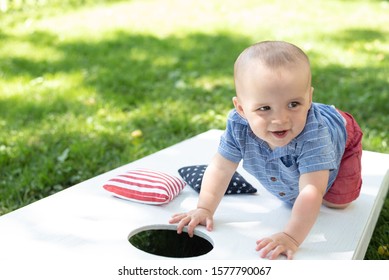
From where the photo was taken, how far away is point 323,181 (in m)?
→ 1.94

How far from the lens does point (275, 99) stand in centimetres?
180

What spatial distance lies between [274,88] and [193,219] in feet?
1.74

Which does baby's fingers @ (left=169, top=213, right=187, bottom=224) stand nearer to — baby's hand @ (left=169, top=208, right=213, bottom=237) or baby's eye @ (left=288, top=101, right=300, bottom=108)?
baby's hand @ (left=169, top=208, right=213, bottom=237)

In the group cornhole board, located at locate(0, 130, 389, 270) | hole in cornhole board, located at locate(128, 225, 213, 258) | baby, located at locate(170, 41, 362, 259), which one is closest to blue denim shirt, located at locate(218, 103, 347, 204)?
baby, located at locate(170, 41, 362, 259)

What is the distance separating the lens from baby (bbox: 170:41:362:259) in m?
1.81

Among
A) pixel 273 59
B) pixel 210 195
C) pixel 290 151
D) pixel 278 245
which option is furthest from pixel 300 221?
pixel 273 59

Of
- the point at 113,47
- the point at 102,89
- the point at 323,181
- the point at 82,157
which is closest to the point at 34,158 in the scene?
the point at 82,157

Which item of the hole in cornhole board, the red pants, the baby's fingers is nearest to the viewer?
the baby's fingers

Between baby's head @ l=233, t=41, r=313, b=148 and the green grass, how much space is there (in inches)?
30.3

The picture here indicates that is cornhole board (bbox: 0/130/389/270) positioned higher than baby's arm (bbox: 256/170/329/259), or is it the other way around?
baby's arm (bbox: 256/170/329/259)

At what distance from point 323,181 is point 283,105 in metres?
0.30

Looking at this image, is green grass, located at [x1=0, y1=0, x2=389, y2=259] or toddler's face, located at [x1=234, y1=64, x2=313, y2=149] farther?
green grass, located at [x1=0, y1=0, x2=389, y2=259]

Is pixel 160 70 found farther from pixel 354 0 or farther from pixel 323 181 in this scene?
pixel 354 0

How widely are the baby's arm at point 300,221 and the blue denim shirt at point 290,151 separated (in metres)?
0.04
